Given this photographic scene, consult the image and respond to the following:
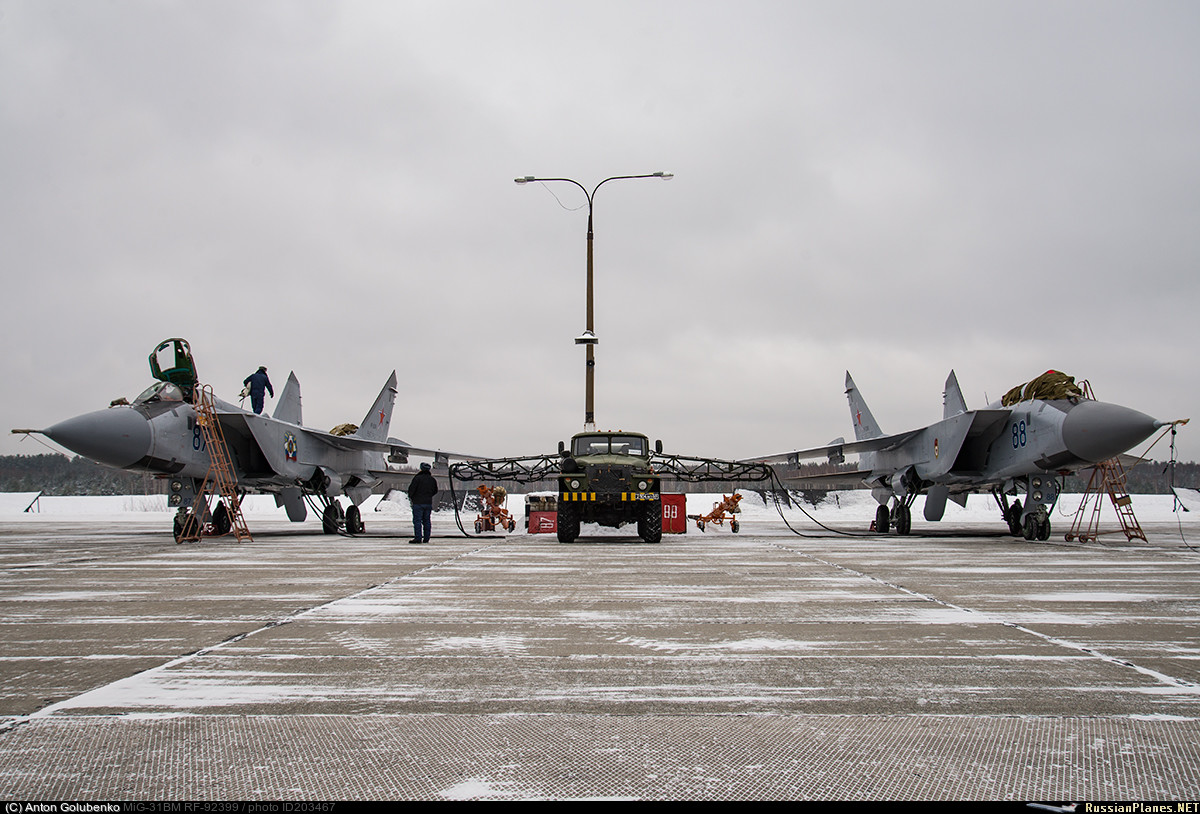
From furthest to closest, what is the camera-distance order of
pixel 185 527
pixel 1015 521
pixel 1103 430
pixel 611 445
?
pixel 1015 521, pixel 611 445, pixel 185 527, pixel 1103 430

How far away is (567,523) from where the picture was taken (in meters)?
14.7

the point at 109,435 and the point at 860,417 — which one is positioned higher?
the point at 860,417

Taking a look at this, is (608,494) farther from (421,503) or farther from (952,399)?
(952,399)

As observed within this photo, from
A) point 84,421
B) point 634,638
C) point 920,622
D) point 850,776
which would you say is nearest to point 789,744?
point 850,776

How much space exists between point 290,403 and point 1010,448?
1704 cm

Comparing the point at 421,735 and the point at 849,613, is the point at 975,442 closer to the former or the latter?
the point at 849,613

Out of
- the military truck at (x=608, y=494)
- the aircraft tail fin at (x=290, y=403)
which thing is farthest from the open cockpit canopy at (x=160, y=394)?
the military truck at (x=608, y=494)

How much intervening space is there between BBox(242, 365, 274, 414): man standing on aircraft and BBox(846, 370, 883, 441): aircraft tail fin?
16.6 metres

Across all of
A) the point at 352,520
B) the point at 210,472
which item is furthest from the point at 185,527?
the point at 352,520

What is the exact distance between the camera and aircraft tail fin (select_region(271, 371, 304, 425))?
63.5 ft

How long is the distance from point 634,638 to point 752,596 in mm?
2113

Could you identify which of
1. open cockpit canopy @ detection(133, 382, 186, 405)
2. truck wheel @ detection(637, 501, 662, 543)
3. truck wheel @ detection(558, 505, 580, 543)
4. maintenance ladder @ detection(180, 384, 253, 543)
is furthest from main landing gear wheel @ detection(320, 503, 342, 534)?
truck wheel @ detection(637, 501, 662, 543)

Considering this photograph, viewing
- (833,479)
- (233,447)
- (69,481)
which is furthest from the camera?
(69,481)

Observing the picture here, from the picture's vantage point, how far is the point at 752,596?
20.5 ft
